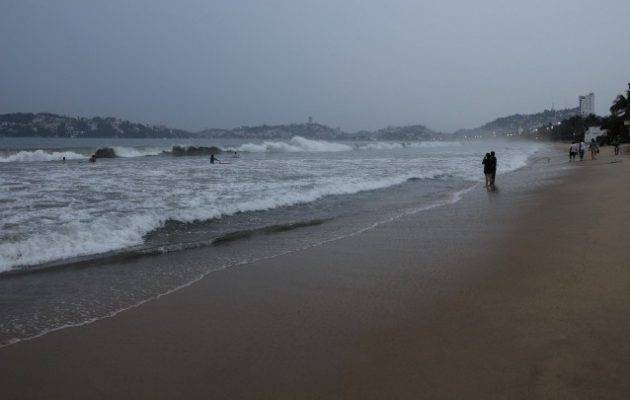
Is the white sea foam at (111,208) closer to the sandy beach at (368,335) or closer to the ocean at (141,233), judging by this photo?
the ocean at (141,233)

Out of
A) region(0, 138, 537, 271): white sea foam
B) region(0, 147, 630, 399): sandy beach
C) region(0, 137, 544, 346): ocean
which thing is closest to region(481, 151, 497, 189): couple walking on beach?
region(0, 137, 544, 346): ocean

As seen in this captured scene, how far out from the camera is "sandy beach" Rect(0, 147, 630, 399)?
3.39m

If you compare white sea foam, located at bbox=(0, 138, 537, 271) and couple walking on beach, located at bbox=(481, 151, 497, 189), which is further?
couple walking on beach, located at bbox=(481, 151, 497, 189)

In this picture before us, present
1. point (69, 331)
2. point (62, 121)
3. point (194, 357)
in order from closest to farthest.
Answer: point (194, 357) < point (69, 331) < point (62, 121)

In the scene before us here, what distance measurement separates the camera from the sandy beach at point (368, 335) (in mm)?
3389

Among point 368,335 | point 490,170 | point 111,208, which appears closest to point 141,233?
point 111,208

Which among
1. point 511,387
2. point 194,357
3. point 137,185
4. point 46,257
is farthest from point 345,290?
point 137,185

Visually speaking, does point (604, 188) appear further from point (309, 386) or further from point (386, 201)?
point (309, 386)

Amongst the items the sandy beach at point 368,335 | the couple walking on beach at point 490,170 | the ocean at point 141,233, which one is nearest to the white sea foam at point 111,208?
the ocean at point 141,233

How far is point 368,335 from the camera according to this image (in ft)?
14.2

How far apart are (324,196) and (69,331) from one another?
12592mm

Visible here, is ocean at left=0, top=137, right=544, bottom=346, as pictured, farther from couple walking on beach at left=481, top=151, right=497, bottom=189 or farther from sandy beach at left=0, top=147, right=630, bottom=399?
couple walking on beach at left=481, top=151, right=497, bottom=189

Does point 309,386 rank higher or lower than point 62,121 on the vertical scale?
lower

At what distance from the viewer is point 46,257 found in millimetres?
7691
